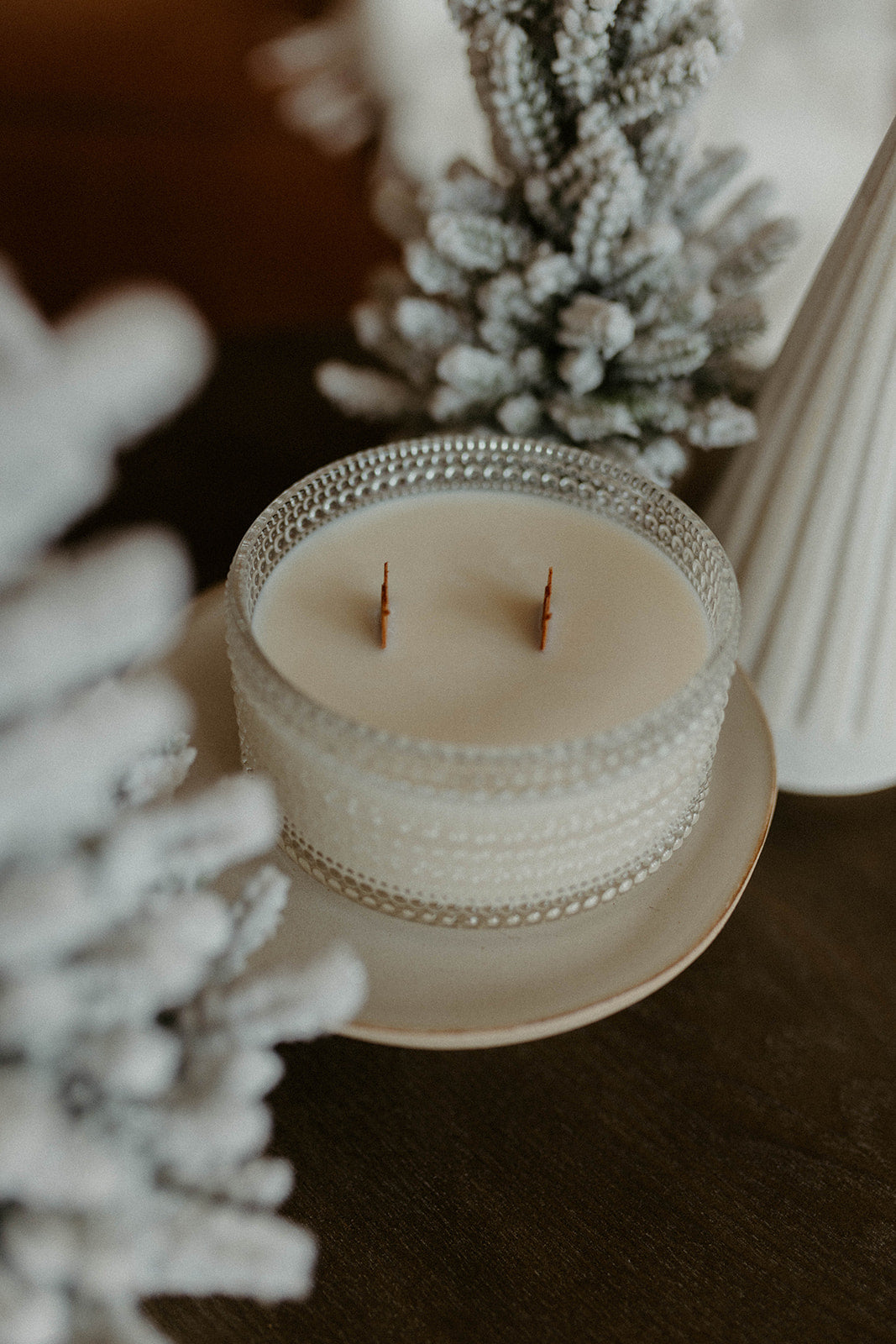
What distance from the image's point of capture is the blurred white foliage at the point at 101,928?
207 mm

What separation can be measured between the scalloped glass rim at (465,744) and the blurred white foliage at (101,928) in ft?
0.26

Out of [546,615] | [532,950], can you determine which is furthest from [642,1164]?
[546,615]

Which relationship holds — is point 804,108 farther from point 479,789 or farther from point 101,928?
point 101,928

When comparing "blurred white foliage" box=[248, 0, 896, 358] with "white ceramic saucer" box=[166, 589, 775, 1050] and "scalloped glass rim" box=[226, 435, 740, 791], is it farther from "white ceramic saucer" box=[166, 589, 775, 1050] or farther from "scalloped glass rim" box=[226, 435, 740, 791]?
"white ceramic saucer" box=[166, 589, 775, 1050]

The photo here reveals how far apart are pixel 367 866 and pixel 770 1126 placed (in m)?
0.17

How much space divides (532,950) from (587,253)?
0.95 ft

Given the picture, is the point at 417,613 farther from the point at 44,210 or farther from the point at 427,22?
the point at 44,210

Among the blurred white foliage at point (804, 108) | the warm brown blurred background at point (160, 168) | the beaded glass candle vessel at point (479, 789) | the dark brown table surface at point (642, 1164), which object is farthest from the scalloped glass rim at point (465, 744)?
the warm brown blurred background at point (160, 168)

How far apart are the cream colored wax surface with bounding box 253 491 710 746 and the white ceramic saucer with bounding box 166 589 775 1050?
0.06 meters

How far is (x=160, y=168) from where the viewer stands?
1759mm

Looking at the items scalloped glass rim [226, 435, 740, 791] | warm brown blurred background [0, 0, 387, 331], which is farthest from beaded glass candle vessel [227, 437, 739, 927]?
warm brown blurred background [0, 0, 387, 331]

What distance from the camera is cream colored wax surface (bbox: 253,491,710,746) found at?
1.21 feet

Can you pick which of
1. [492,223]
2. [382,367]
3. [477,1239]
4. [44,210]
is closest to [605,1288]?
[477,1239]

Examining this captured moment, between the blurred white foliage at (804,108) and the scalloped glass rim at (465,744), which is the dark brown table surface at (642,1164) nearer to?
the scalloped glass rim at (465,744)
